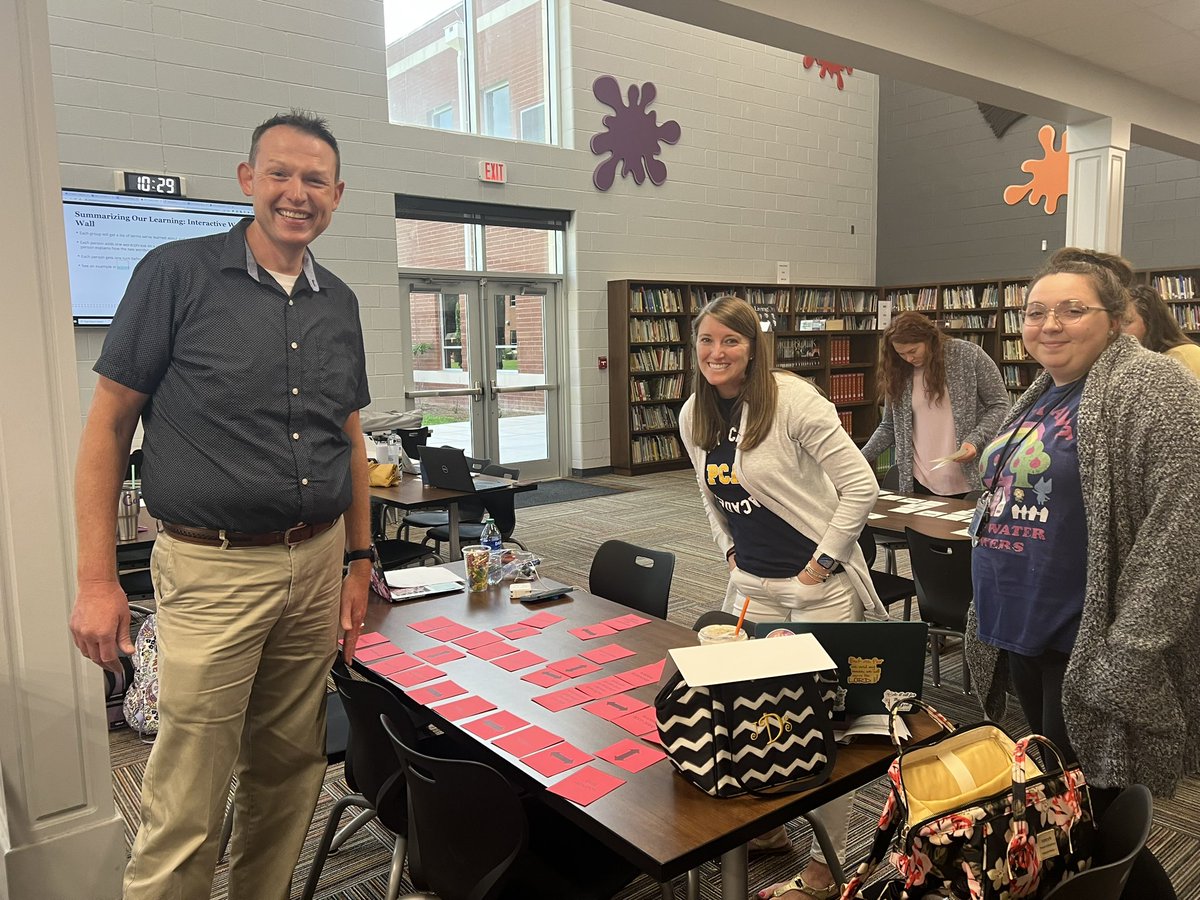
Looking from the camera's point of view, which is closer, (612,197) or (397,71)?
(397,71)

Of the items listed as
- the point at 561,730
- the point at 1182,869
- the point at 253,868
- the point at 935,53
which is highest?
the point at 935,53

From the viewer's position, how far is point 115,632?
1.68 metres

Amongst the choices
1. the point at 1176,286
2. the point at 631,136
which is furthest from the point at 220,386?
the point at 1176,286

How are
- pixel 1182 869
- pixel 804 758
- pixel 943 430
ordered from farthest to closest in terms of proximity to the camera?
1. pixel 943 430
2. pixel 1182 869
3. pixel 804 758

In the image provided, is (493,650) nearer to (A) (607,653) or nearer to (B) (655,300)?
(A) (607,653)

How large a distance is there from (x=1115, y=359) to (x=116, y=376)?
2.00 meters

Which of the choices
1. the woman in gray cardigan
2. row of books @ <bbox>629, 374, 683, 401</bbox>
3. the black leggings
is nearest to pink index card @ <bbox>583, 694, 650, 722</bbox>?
the black leggings

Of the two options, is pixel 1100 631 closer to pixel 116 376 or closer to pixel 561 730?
pixel 561 730

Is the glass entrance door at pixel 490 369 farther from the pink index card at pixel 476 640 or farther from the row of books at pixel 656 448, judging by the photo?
the pink index card at pixel 476 640

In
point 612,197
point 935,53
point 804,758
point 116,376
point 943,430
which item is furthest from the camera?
point 612,197

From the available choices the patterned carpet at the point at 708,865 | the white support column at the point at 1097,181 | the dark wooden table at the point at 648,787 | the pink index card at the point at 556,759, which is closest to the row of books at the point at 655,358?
the patterned carpet at the point at 708,865

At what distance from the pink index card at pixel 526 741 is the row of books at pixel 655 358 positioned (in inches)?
299

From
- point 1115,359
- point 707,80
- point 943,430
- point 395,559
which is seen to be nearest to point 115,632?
point 1115,359

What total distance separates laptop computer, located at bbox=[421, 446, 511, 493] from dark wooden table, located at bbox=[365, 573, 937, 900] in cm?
233
